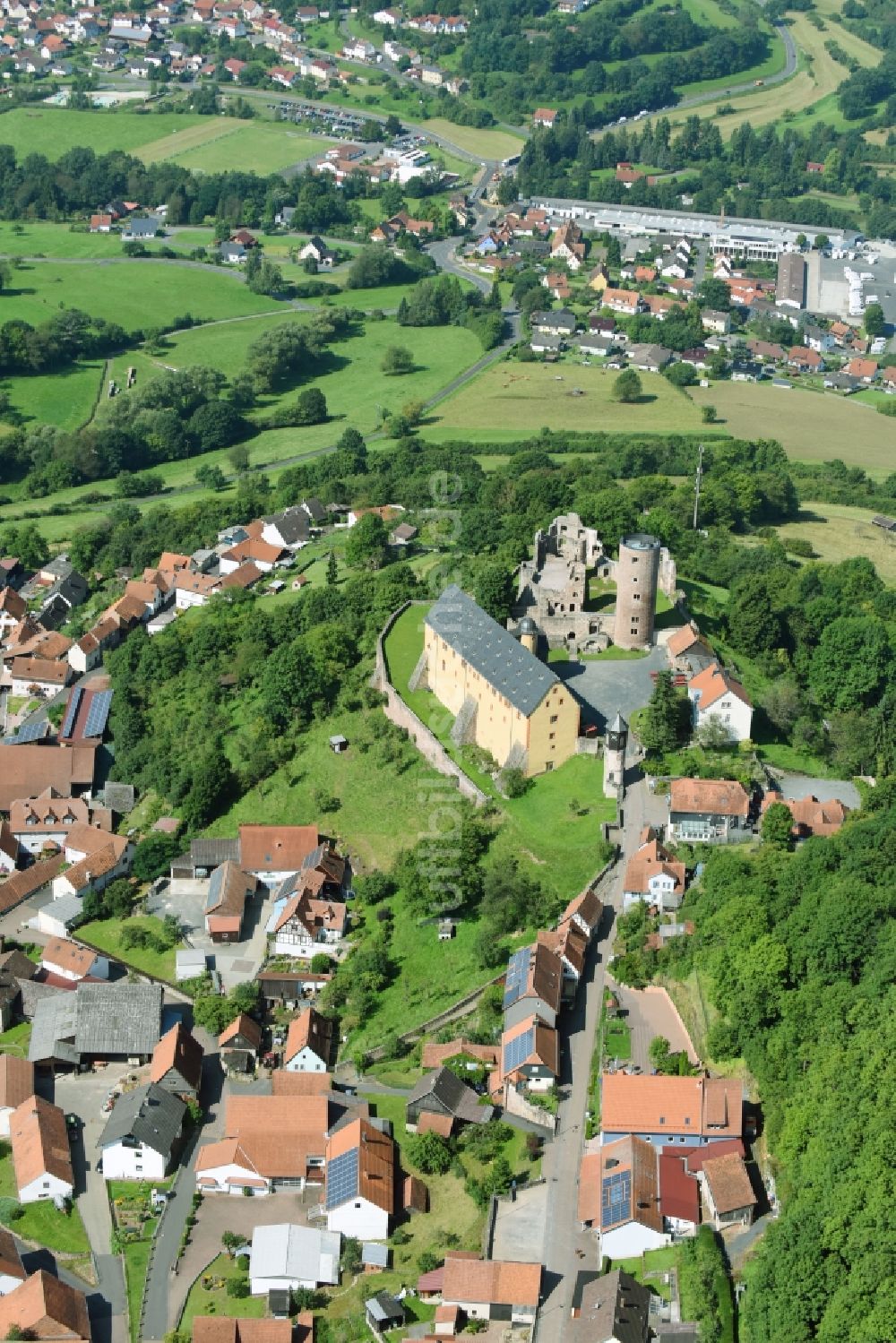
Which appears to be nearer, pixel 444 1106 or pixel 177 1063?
pixel 444 1106

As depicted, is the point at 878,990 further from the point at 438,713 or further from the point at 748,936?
the point at 438,713

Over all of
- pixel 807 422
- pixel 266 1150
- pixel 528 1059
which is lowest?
pixel 266 1150

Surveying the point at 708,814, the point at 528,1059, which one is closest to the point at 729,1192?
the point at 528,1059

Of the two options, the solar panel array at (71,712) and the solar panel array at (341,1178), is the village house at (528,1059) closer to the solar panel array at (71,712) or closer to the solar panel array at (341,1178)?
the solar panel array at (341,1178)

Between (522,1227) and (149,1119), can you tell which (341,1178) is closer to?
(522,1227)

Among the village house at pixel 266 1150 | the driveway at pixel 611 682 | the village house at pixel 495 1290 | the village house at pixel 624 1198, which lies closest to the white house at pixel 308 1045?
the village house at pixel 266 1150

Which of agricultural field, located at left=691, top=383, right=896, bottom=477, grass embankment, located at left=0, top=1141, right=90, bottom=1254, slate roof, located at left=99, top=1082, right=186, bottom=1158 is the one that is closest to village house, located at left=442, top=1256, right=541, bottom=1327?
slate roof, located at left=99, top=1082, right=186, bottom=1158
